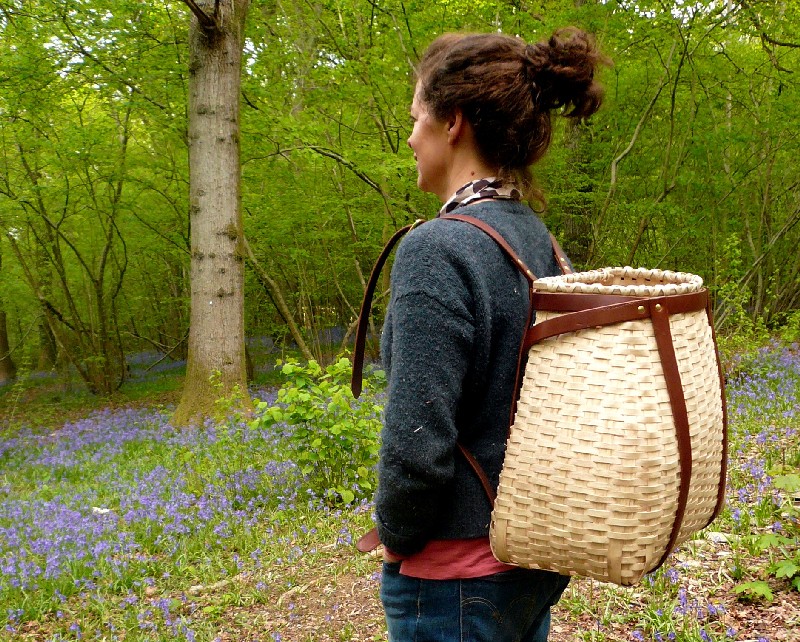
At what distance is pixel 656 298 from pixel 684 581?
2506 millimetres

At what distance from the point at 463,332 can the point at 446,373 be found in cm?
8

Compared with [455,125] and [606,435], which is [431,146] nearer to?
[455,125]

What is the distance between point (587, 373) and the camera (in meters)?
1.19

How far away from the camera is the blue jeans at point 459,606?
1294 mm

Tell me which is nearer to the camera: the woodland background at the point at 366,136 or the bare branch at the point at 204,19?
the bare branch at the point at 204,19

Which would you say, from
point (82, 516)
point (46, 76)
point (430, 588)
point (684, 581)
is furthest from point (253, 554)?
point (46, 76)

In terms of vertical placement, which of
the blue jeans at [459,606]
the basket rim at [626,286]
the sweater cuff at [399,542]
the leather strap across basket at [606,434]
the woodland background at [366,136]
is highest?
the woodland background at [366,136]

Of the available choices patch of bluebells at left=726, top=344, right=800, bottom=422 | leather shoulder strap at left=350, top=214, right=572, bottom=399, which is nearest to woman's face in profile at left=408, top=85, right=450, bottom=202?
leather shoulder strap at left=350, top=214, right=572, bottom=399

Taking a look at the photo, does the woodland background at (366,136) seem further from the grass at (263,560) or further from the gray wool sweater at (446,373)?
the gray wool sweater at (446,373)

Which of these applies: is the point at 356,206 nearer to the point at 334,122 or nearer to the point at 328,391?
the point at 334,122

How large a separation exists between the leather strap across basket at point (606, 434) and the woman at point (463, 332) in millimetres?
81

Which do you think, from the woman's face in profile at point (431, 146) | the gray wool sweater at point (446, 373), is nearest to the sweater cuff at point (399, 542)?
the gray wool sweater at point (446, 373)

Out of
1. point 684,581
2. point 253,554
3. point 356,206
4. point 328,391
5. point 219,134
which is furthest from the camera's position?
point 356,206

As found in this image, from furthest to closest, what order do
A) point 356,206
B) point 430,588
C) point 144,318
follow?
point 144,318, point 356,206, point 430,588
